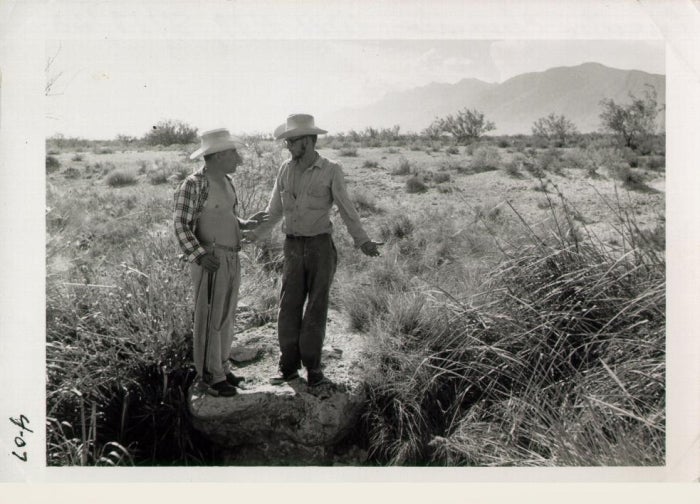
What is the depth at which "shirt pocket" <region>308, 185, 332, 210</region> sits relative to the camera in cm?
444

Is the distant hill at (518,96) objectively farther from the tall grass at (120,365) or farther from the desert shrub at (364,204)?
the tall grass at (120,365)

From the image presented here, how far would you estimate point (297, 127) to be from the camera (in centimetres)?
429

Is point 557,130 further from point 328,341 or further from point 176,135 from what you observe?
point 328,341

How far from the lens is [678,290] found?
4309 mm

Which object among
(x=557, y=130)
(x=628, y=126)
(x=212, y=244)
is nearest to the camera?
(x=212, y=244)

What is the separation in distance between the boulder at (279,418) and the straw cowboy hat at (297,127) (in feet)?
6.06

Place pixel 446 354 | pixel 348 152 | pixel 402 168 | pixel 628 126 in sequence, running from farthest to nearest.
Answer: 1. pixel 348 152
2. pixel 402 168
3. pixel 628 126
4. pixel 446 354

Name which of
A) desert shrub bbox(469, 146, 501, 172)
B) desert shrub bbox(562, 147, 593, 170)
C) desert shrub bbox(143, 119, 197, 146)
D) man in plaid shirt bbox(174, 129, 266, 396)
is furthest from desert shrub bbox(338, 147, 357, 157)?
man in plaid shirt bbox(174, 129, 266, 396)

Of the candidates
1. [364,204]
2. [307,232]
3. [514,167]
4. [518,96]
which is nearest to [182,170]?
[364,204]

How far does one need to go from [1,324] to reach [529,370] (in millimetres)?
3726

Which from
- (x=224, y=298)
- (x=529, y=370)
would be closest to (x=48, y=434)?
(x=224, y=298)

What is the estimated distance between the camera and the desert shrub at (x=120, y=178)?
12.1 m

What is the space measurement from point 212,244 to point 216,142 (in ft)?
2.26

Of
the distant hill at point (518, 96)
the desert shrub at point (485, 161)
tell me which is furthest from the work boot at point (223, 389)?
the desert shrub at point (485, 161)
